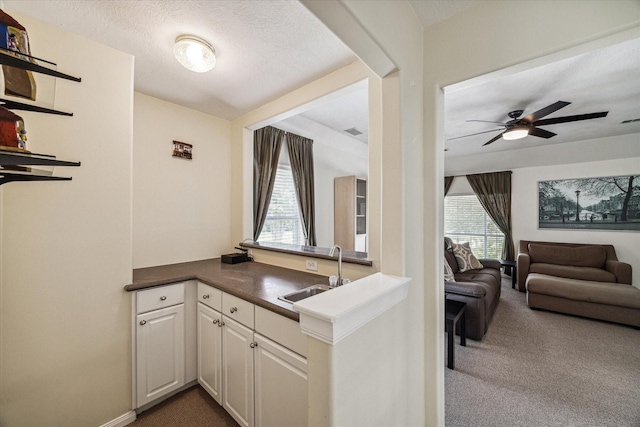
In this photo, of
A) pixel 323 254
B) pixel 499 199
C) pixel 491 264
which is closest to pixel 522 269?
pixel 491 264

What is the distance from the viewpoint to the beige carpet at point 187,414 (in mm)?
1609

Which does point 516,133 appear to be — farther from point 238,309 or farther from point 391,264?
point 238,309

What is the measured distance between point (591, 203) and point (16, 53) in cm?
Result: 698

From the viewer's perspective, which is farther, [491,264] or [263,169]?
[491,264]

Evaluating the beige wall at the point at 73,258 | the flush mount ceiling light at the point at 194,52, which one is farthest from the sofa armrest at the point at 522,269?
the beige wall at the point at 73,258

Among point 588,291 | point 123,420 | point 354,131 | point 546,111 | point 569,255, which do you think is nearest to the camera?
point 123,420

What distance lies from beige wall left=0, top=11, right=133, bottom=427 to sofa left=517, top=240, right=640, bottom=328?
4926mm

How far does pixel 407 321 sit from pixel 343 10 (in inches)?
55.6

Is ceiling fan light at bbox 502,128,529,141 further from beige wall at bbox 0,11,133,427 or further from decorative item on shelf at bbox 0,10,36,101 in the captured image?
decorative item on shelf at bbox 0,10,36,101

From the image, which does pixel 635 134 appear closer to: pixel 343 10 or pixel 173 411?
pixel 343 10

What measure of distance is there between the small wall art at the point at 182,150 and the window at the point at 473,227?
5.59 m

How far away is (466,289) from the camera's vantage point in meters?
2.63

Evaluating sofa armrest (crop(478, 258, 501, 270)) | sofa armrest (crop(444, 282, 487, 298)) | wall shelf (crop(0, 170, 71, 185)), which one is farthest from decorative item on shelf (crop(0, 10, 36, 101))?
sofa armrest (crop(478, 258, 501, 270))

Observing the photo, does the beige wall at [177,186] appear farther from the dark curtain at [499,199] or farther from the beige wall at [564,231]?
the beige wall at [564,231]
